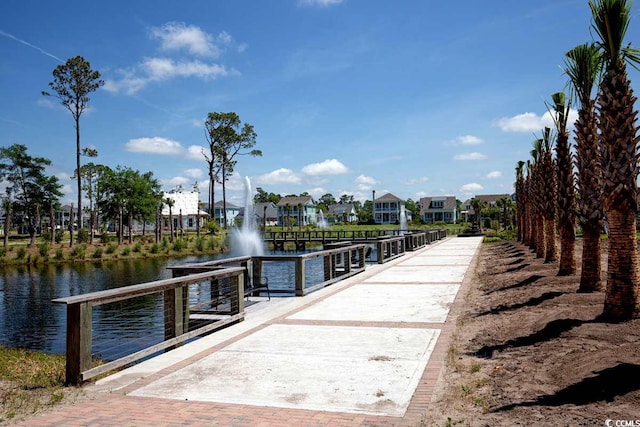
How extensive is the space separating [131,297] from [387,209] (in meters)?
97.8

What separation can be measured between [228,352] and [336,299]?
5019 mm

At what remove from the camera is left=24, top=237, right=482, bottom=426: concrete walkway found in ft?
15.7

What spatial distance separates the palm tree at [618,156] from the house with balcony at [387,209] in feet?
305

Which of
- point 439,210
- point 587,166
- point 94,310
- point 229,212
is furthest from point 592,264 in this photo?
point 229,212

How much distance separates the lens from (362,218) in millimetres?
117750

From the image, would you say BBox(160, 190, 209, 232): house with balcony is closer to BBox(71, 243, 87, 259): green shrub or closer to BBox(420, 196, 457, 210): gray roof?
BBox(420, 196, 457, 210): gray roof

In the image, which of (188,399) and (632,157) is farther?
(632,157)

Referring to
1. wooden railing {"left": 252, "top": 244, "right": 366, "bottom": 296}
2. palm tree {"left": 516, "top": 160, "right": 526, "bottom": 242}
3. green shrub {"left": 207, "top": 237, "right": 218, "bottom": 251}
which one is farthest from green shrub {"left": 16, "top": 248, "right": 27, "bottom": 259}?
palm tree {"left": 516, "top": 160, "right": 526, "bottom": 242}

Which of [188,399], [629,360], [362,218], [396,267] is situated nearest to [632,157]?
[629,360]

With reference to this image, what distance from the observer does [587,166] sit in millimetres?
10203

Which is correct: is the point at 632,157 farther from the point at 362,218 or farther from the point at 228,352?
the point at 362,218

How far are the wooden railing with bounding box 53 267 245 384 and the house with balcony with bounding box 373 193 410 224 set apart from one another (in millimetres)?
92583

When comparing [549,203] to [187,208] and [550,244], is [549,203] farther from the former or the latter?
[187,208]

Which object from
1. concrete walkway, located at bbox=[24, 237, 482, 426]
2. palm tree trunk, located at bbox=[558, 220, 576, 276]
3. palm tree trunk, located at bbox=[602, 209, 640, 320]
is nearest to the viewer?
concrete walkway, located at bbox=[24, 237, 482, 426]
